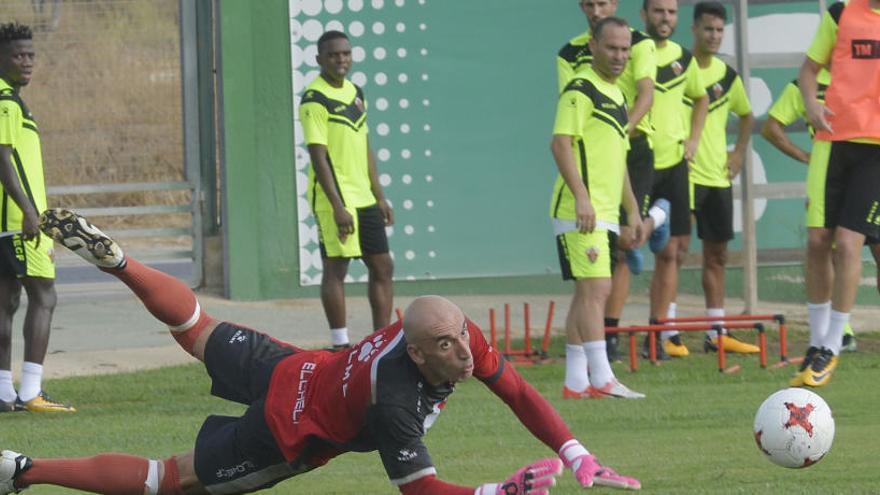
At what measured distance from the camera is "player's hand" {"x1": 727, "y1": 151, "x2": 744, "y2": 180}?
1323 cm

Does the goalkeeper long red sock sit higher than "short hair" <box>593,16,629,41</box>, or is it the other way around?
"short hair" <box>593,16,629,41</box>

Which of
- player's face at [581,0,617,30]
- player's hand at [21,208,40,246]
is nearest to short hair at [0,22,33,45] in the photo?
player's hand at [21,208,40,246]

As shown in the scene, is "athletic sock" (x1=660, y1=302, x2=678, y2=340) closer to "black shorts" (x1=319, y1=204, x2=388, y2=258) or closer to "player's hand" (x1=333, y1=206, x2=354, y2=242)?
"black shorts" (x1=319, y1=204, x2=388, y2=258)

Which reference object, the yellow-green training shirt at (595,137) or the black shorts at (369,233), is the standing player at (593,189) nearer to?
the yellow-green training shirt at (595,137)

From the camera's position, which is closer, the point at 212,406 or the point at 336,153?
the point at 212,406

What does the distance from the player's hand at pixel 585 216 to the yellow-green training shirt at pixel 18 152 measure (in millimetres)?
3420

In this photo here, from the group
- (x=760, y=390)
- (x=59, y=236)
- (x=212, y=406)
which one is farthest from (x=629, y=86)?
(x=59, y=236)

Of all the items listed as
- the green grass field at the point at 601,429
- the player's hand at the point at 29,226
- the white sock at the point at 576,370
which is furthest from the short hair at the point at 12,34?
the white sock at the point at 576,370

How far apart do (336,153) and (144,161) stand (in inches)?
157

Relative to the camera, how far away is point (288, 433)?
21.6 ft

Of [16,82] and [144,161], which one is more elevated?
[16,82]

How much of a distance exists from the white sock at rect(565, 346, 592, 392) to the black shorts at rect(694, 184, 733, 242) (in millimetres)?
3002

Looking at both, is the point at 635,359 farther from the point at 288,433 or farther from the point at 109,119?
the point at 109,119

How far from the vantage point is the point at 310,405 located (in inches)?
259
